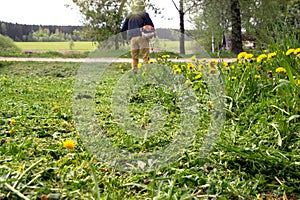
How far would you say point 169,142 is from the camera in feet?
6.15

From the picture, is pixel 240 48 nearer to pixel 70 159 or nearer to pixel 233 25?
pixel 233 25

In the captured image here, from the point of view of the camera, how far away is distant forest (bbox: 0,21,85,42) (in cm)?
2258

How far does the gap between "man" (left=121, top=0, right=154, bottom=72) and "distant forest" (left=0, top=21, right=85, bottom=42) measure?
1835cm

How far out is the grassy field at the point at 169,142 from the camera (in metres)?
1.30

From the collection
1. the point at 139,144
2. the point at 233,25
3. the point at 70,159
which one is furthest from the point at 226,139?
the point at 233,25

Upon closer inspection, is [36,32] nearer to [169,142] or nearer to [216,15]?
[216,15]

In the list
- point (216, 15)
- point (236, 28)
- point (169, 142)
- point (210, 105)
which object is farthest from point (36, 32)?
point (169, 142)

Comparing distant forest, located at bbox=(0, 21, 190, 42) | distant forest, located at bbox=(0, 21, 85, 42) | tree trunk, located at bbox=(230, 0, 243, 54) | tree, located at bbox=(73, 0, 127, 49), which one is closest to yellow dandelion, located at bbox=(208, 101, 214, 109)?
tree trunk, located at bbox=(230, 0, 243, 54)

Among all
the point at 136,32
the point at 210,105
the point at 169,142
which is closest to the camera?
the point at 169,142

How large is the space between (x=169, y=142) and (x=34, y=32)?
23.6 metres

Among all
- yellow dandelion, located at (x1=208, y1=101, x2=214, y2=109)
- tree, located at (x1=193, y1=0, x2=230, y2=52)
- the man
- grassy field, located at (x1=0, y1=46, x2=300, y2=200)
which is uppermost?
tree, located at (x1=193, y1=0, x2=230, y2=52)

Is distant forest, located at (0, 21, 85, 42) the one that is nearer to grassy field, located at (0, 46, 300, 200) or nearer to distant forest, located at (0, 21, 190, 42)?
distant forest, located at (0, 21, 190, 42)

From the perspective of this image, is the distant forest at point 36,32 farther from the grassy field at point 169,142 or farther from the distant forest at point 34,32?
the grassy field at point 169,142

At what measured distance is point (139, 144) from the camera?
72.2 inches
